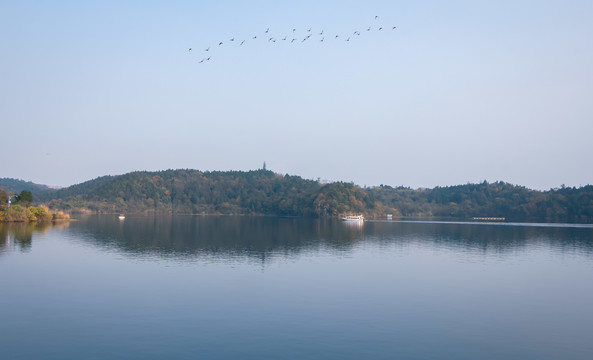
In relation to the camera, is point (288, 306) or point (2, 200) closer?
point (288, 306)

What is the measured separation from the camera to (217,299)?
33.2 metres

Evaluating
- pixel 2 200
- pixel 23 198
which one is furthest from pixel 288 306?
pixel 23 198

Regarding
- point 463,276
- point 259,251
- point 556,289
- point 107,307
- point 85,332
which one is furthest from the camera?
point 259,251

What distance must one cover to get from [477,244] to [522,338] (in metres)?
58.0

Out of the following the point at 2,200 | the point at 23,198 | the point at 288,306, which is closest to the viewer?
the point at 288,306

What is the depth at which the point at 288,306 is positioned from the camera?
104 ft

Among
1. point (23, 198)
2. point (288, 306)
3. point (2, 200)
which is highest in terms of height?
point (23, 198)

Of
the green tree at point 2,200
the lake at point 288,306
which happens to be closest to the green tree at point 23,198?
the green tree at point 2,200

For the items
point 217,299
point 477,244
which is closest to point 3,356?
point 217,299

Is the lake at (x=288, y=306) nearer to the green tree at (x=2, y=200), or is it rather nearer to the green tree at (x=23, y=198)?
the green tree at (x=2, y=200)

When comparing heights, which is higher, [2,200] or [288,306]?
[2,200]

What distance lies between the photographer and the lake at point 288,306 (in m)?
23.1

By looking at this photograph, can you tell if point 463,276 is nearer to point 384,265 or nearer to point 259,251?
point 384,265

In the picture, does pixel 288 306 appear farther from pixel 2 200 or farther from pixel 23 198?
pixel 23 198
